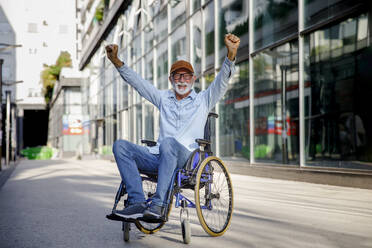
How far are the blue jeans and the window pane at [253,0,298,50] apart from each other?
720 centimetres

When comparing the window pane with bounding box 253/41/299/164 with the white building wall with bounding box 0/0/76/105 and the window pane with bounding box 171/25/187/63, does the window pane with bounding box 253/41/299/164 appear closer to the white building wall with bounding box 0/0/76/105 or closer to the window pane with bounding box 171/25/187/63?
the window pane with bounding box 171/25/187/63

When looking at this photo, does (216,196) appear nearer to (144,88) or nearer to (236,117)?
(144,88)

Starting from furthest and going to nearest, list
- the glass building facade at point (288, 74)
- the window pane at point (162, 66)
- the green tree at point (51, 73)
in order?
the green tree at point (51, 73)
the window pane at point (162, 66)
the glass building facade at point (288, 74)

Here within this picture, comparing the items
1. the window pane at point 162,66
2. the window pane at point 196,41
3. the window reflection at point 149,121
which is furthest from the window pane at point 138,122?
the window pane at point 196,41

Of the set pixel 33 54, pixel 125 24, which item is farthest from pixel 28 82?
pixel 125 24

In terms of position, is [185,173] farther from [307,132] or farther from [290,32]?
[290,32]

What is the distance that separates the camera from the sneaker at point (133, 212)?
11.7 ft

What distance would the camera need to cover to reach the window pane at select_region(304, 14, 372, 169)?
8305 millimetres

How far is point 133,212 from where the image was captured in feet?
11.9

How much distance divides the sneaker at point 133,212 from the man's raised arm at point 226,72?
117 cm

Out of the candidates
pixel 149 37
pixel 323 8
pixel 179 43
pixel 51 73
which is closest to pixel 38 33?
pixel 51 73

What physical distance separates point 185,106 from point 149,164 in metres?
0.65

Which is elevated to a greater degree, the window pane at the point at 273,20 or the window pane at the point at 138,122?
the window pane at the point at 273,20

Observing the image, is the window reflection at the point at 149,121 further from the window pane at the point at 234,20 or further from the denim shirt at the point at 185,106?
the denim shirt at the point at 185,106
